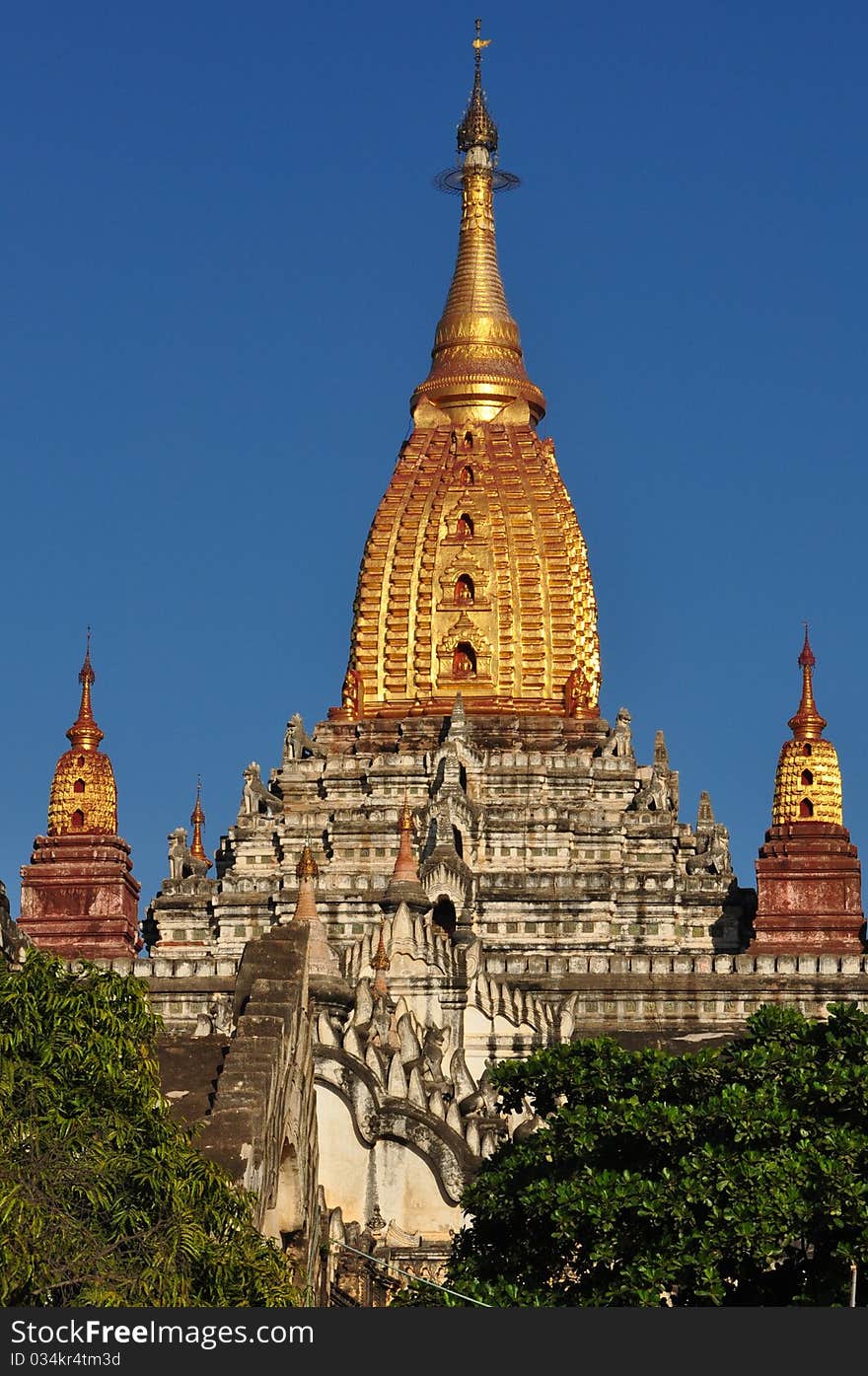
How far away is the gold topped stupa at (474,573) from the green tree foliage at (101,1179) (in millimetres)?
53076

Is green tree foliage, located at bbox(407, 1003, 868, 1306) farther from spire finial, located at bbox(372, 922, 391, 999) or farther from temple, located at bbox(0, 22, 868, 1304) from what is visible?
spire finial, located at bbox(372, 922, 391, 999)

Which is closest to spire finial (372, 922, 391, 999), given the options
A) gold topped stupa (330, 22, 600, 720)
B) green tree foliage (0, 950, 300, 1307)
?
green tree foliage (0, 950, 300, 1307)

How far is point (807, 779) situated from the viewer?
276 feet

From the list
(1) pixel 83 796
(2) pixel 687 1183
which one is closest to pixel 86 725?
(1) pixel 83 796

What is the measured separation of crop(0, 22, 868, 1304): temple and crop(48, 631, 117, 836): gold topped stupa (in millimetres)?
73

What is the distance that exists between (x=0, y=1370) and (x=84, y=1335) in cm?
111

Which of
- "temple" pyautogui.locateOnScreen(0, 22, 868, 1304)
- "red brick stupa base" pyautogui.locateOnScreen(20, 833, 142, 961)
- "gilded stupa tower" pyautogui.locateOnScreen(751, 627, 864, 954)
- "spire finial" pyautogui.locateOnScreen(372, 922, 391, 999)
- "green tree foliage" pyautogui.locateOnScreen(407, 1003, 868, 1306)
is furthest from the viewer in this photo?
"red brick stupa base" pyautogui.locateOnScreen(20, 833, 142, 961)

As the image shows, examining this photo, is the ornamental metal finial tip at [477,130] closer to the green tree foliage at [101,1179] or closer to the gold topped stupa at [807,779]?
the gold topped stupa at [807,779]

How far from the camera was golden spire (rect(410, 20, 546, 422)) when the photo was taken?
303 ft

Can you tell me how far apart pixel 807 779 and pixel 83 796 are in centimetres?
1590

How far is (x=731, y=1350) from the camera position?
89.5ft

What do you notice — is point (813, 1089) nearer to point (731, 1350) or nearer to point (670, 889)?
point (731, 1350)

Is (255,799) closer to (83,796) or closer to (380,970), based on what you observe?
(83,796)

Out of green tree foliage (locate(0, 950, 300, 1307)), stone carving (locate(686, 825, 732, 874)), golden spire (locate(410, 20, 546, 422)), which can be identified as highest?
golden spire (locate(410, 20, 546, 422))
